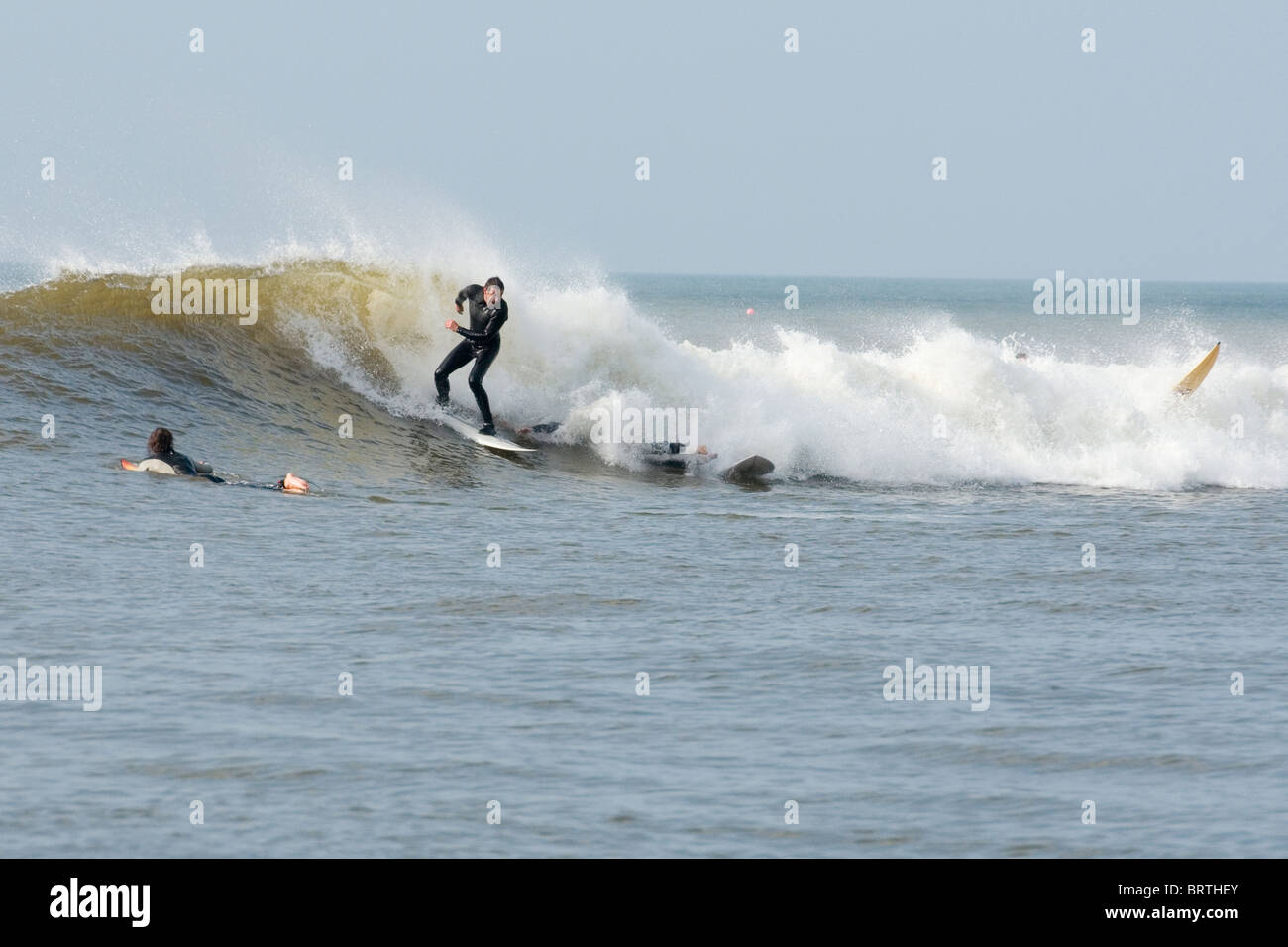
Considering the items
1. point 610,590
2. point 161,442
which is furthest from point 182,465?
point 610,590

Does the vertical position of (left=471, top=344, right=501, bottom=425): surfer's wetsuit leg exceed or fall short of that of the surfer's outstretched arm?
it falls short

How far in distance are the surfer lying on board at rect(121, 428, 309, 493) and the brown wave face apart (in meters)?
1.00

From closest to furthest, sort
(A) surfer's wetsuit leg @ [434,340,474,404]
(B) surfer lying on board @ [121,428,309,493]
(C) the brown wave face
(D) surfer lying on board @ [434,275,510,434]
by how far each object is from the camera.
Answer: (B) surfer lying on board @ [121,428,309,493] < (D) surfer lying on board @ [434,275,510,434] < (C) the brown wave face < (A) surfer's wetsuit leg @ [434,340,474,404]

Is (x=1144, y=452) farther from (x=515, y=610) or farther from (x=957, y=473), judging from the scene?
(x=515, y=610)

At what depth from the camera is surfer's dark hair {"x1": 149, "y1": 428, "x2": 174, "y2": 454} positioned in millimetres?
16422

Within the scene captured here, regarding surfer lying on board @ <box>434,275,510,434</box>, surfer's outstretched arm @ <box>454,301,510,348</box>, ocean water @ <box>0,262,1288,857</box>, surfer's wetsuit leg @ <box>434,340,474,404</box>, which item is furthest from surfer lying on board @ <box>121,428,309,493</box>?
surfer's wetsuit leg @ <box>434,340,474,404</box>

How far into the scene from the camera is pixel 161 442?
54.0ft

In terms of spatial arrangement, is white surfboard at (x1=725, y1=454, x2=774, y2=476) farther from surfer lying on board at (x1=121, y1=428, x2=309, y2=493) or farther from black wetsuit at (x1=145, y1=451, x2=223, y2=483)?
black wetsuit at (x1=145, y1=451, x2=223, y2=483)

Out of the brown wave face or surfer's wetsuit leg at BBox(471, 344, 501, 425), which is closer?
the brown wave face

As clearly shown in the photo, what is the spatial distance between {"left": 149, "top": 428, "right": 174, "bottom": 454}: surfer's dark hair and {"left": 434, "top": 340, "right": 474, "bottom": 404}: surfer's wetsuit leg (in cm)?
429

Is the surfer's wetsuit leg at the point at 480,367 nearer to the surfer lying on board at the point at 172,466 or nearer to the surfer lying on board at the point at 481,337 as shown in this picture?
the surfer lying on board at the point at 481,337

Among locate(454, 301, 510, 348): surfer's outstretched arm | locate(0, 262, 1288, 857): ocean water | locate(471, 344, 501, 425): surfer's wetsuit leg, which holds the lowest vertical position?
locate(0, 262, 1288, 857): ocean water

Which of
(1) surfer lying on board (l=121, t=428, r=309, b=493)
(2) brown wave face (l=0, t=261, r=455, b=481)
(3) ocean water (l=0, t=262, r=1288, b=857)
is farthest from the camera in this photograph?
(2) brown wave face (l=0, t=261, r=455, b=481)
